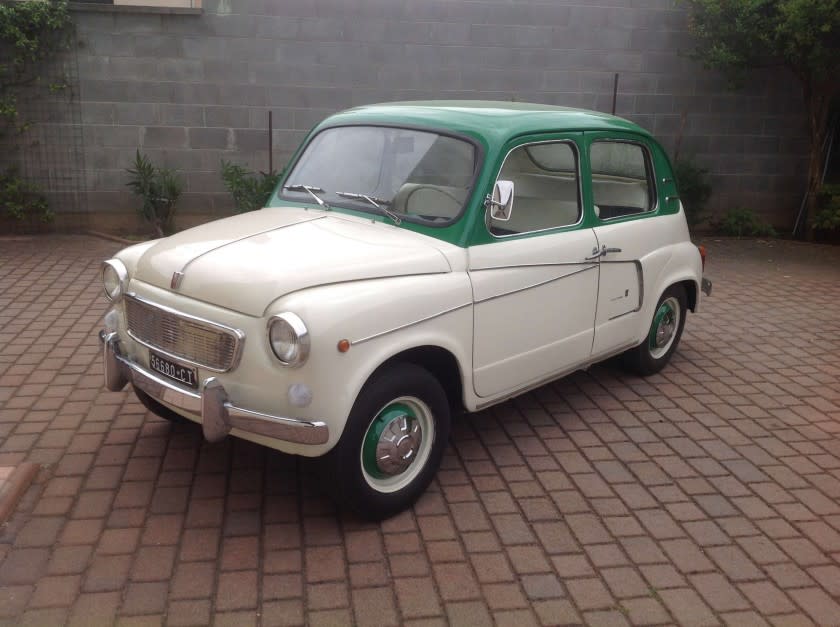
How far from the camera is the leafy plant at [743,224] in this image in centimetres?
1036

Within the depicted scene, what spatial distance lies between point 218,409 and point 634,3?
8.45m

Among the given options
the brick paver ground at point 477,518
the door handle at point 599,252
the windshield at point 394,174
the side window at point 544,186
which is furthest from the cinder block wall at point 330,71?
the door handle at point 599,252

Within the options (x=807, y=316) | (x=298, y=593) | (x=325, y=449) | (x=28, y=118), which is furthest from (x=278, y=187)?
(x=28, y=118)

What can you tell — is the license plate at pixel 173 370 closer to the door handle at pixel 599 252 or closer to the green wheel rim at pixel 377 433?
the green wheel rim at pixel 377 433

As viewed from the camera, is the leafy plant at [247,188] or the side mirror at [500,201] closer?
the side mirror at [500,201]

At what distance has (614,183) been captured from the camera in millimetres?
4926

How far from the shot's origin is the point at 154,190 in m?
8.92

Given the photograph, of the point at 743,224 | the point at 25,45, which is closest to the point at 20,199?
the point at 25,45

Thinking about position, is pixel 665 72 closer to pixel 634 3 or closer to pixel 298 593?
pixel 634 3

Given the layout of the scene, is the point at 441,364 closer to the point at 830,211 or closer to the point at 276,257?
the point at 276,257

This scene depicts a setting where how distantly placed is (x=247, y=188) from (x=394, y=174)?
4878 mm

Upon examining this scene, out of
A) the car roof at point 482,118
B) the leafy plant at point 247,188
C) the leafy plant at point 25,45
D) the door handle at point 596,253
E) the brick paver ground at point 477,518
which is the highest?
the leafy plant at point 25,45

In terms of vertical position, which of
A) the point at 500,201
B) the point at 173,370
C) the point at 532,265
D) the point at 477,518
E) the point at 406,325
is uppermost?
the point at 500,201

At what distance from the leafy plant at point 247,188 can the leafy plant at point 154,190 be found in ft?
2.11
